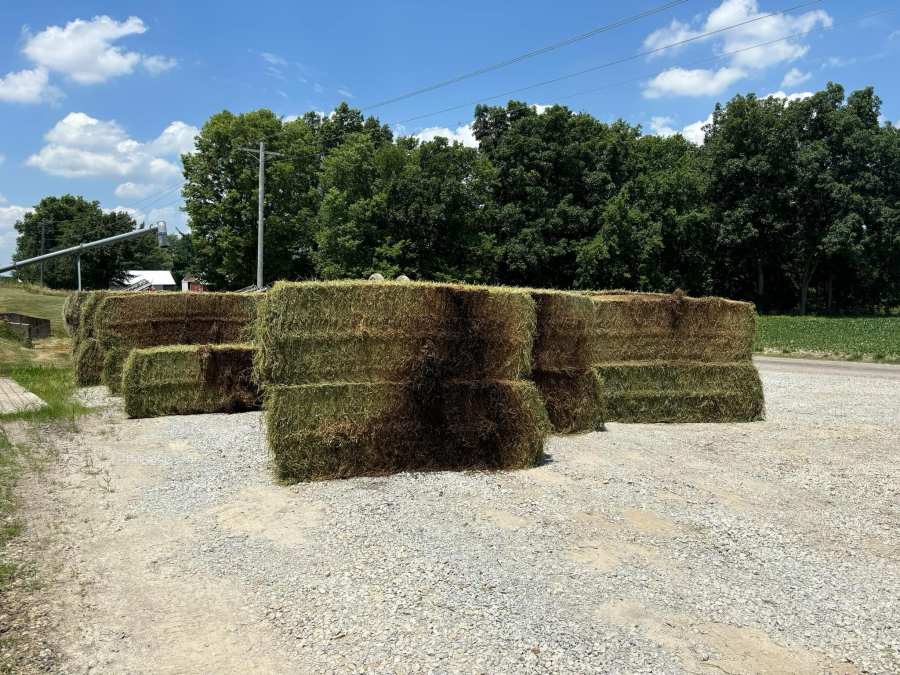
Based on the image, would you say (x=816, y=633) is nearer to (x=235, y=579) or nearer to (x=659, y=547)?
(x=659, y=547)

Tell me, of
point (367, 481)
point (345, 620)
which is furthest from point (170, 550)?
point (367, 481)

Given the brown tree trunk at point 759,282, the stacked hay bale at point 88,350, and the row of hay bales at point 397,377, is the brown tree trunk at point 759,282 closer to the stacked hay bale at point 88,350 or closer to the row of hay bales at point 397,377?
the stacked hay bale at point 88,350

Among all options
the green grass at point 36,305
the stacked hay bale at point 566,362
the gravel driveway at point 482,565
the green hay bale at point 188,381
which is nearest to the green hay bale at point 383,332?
the gravel driveway at point 482,565

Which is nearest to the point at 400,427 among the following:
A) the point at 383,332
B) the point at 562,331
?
the point at 383,332

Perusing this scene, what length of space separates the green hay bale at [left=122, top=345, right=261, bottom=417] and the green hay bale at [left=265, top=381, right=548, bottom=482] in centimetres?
567

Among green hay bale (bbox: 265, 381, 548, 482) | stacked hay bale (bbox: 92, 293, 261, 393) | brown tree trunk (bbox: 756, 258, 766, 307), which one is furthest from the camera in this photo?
brown tree trunk (bbox: 756, 258, 766, 307)

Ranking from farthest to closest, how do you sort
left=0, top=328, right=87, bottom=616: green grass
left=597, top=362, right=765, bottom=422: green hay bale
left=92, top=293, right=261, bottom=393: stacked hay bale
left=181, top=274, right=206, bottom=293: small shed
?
left=181, top=274, right=206, bottom=293: small shed → left=92, top=293, right=261, bottom=393: stacked hay bale → left=597, top=362, right=765, bottom=422: green hay bale → left=0, top=328, right=87, bottom=616: green grass

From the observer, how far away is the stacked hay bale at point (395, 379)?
7.06 m

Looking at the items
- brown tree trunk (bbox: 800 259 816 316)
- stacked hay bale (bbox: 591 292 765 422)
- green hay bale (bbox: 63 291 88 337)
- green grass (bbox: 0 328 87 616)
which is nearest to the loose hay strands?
green grass (bbox: 0 328 87 616)

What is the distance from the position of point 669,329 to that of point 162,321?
11.2 metres

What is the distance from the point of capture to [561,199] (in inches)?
1825

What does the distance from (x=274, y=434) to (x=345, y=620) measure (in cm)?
333

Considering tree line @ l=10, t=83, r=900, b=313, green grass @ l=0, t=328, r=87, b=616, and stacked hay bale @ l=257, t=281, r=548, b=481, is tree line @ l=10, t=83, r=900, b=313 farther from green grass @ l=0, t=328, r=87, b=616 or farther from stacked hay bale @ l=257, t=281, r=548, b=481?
stacked hay bale @ l=257, t=281, r=548, b=481

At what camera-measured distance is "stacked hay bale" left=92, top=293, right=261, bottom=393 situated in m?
14.4
